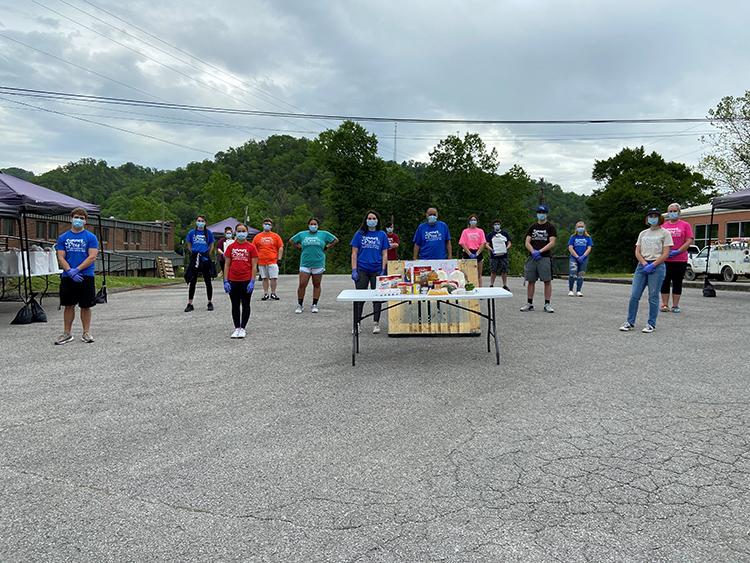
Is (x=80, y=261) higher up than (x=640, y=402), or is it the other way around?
(x=80, y=261)

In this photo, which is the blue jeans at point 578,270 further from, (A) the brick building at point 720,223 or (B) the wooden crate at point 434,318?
(A) the brick building at point 720,223

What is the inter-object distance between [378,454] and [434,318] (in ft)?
15.5

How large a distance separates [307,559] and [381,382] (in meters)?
3.38

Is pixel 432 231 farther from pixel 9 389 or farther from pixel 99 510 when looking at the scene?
pixel 99 510

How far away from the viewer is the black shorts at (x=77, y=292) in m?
8.25

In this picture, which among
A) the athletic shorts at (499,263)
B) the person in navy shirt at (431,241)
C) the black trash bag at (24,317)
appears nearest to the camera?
the person in navy shirt at (431,241)

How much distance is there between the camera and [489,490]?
11.1 ft

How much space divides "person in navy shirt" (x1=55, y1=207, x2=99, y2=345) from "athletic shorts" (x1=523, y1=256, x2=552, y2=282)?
7.86 m

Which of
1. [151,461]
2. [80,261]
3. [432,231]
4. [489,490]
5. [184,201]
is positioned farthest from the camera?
[184,201]

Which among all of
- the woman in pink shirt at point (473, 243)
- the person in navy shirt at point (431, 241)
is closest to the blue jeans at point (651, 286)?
the person in navy shirt at point (431, 241)

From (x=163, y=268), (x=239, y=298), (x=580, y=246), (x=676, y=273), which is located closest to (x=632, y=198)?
(x=163, y=268)

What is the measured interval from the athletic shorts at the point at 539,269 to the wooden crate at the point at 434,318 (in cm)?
360

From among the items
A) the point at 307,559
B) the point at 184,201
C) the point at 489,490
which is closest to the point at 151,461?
the point at 307,559

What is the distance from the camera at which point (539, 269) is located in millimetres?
11781
